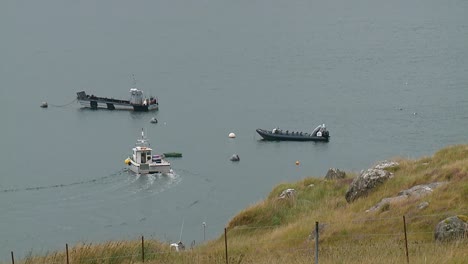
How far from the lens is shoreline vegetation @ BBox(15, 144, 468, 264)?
17.0m

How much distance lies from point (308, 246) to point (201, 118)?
82006 mm

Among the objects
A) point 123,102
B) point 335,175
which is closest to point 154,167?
point 123,102

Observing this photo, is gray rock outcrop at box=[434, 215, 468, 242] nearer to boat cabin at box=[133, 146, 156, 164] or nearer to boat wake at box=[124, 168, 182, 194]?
boat wake at box=[124, 168, 182, 194]

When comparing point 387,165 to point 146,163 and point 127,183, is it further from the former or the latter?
point 146,163

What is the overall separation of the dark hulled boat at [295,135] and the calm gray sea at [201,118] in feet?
2.66

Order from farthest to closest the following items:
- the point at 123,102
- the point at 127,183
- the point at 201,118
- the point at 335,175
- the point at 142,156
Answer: the point at 123,102
the point at 201,118
the point at 142,156
the point at 127,183
the point at 335,175

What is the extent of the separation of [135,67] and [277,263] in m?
130

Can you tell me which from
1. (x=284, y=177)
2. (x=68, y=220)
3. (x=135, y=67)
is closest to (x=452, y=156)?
(x=68, y=220)

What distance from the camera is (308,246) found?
69.9 feet

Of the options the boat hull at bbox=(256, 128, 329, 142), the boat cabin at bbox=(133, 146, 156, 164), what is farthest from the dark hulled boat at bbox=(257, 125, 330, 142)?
the boat cabin at bbox=(133, 146, 156, 164)

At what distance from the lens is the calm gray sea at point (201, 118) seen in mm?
67875

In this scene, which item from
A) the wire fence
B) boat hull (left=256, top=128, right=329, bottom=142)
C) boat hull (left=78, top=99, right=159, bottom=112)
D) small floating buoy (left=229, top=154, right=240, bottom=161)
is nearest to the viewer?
the wire fence

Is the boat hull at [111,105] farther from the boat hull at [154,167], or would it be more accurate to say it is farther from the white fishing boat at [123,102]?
the boat hull at [154,167]

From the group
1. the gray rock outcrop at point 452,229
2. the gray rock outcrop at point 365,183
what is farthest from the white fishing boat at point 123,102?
the gray rock outcrop at point 452,229
